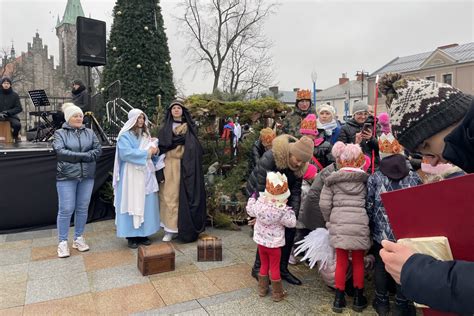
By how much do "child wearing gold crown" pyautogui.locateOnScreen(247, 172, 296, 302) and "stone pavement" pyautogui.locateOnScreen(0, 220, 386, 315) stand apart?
0.95ft

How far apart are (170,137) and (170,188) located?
2.49 ft

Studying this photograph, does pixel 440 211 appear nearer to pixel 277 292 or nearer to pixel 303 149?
pixel 303 149

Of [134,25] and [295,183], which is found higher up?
[134,25]

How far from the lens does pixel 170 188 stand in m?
5.31

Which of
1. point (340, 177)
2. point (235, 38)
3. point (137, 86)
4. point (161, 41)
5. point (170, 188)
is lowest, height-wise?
point (170, 188)

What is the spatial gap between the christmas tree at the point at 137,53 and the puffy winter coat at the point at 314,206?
761 cm

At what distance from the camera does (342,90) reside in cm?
5650

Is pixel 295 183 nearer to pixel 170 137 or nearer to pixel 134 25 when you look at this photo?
pixel 170 137

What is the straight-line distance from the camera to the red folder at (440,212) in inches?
41.2

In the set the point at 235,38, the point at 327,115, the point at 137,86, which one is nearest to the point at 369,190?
the point at 327,115

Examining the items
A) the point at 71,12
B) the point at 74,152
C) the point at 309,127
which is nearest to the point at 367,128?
the point at 309,127

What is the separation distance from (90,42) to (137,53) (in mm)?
2068

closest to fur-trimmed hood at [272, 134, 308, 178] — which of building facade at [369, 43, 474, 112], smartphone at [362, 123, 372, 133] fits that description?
smartphone at [362, 123, 372, 133]

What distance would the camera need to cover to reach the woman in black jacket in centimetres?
455
